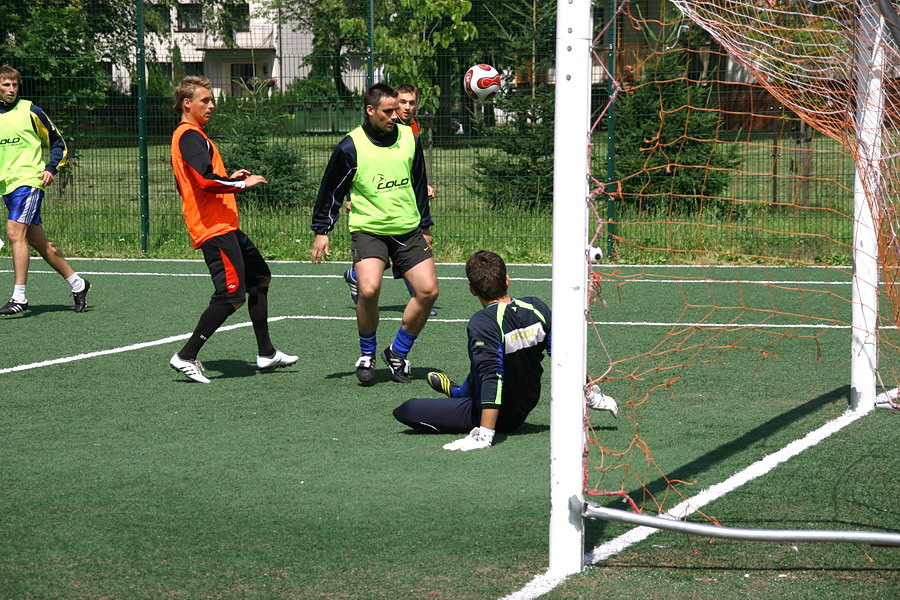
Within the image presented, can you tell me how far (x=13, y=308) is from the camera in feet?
35.9

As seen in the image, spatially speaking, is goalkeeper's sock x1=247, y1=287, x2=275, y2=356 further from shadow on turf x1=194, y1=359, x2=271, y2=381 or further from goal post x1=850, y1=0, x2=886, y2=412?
goal post x1=850, y1=0, x2=886, y2=412

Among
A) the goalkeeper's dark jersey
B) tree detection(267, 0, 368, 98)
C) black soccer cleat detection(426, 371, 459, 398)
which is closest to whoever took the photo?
the goalkeeper's dark jersey

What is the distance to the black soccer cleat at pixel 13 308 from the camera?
10898mm

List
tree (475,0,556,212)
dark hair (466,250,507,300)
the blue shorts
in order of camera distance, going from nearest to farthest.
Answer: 1. dark hair (466,250,507,300)
2. the blue shorts
3. tree (475,0,556,212)

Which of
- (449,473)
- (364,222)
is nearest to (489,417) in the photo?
(449,473)

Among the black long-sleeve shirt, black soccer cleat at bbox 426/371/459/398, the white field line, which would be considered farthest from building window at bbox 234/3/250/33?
the white field line

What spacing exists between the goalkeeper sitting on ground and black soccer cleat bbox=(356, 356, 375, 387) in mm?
1528

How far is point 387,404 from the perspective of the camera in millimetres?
7297

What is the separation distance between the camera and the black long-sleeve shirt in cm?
802

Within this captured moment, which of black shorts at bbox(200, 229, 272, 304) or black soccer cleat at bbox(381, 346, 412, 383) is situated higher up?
black shorts at bbox(200, 229, 272, 304)

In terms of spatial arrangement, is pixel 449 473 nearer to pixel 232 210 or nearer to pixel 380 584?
pixel 380 584

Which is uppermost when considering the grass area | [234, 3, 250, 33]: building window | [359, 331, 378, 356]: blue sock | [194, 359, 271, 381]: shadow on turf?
[234, 3, 250, 33]: building window

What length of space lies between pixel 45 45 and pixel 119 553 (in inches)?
604

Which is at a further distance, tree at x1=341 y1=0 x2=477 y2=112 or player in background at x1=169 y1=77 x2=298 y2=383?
tree at x1=341 y1=0 x2=477 y2=112
